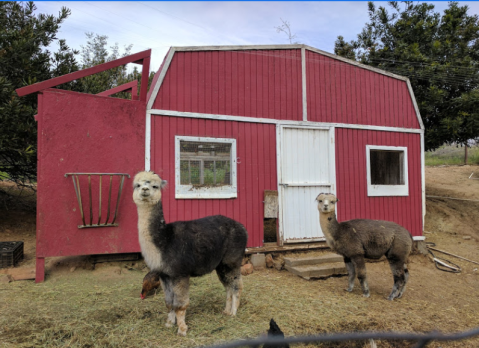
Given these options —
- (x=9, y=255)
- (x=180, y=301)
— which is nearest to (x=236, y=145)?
(x=180, y=301)

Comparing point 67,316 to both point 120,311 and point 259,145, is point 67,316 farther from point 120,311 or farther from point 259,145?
point 259,145

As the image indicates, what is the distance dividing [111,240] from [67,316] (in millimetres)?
2216

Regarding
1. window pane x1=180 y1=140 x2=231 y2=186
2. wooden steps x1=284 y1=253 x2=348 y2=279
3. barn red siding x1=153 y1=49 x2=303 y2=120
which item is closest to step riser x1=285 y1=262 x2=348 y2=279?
wooden steps x1=284 y1=253 x2=348 y2=279

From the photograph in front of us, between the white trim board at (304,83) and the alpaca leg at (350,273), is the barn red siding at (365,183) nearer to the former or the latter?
the white trim board at (304,83)

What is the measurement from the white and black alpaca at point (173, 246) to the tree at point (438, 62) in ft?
38.2

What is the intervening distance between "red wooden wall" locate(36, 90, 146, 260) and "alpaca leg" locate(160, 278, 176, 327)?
9.27ft

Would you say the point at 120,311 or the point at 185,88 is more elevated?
the point at 185,88

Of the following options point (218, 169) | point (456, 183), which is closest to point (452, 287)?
point (218, 169)

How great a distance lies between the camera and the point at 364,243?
19.5ft

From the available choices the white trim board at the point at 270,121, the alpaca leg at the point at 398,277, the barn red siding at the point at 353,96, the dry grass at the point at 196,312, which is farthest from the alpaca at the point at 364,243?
the barn red siding at the point at 353,96

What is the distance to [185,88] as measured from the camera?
748 centimetres

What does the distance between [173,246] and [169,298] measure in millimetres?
671

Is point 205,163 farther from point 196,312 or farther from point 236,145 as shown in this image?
point 196,312

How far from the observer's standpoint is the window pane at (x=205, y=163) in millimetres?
7383
